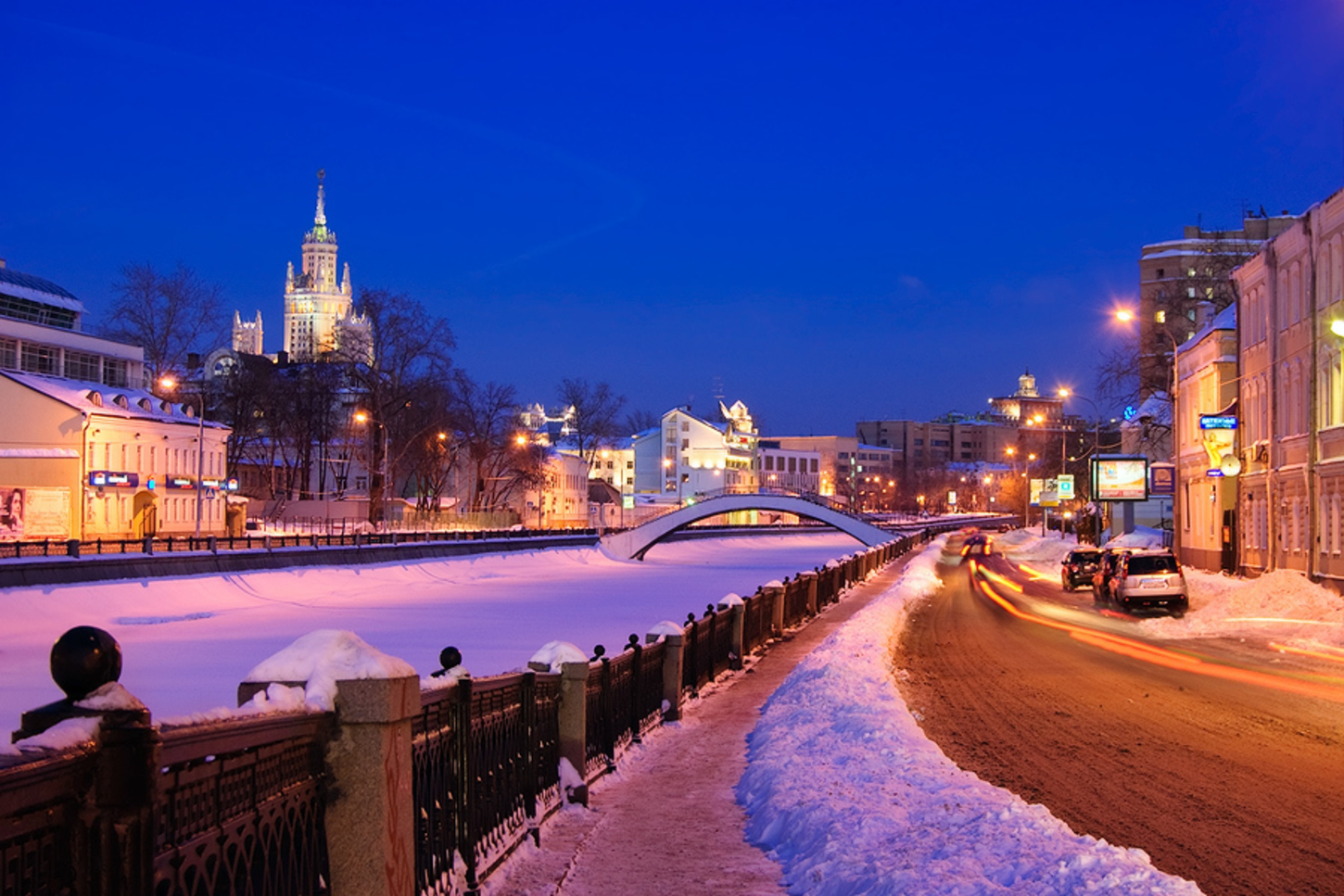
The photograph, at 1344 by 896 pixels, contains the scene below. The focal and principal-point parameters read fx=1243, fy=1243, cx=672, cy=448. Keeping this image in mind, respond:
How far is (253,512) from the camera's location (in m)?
91.2

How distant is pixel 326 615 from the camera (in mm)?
42219

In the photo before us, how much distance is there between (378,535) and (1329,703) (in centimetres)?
5199

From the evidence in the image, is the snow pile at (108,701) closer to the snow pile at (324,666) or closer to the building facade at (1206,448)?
the snow pile at (324,666)

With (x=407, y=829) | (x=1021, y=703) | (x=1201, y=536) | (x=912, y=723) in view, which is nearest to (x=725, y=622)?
(x=1021, y=703)

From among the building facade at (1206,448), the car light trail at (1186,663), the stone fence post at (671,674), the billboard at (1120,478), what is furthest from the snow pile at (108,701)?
the billboard at (1120,478)

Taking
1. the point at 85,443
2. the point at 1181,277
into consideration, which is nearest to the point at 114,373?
the point at 85,443

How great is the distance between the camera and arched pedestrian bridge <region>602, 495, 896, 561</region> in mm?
90125

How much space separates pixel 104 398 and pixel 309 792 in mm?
64385

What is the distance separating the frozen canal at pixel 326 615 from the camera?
25.6 m

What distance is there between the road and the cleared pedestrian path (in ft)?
8.54

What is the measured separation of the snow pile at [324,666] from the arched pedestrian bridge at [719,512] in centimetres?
8195

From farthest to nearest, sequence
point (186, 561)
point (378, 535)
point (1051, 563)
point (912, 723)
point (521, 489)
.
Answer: point (521, 489), point (1051, 563), point (378, 535), point (186, 561), point (912, 723)

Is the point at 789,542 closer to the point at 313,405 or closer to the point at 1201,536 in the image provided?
the point at 313,405

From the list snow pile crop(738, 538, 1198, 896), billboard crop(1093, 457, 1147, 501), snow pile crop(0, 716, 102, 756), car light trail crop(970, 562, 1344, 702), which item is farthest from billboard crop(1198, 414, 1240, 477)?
snow pile crop(0, 716, 102, 756)
